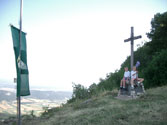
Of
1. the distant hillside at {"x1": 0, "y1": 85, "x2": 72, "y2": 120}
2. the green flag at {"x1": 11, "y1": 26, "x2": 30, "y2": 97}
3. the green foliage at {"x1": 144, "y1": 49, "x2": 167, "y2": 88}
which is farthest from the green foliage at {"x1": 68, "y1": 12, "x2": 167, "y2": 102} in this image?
the green flag at {"x1": 11, "y1": 26, "x2": 30, "y2": 97}

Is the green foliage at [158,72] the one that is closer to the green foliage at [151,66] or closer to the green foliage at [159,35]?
the green foliage at [151,66]

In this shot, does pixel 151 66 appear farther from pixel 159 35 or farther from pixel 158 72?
pixel 159 35

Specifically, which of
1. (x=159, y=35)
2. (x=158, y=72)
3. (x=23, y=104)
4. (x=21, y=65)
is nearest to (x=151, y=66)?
(x=158, y=72)

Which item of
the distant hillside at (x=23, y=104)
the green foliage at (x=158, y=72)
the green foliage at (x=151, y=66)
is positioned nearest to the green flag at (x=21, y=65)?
the distant hillside at (x=23, y=104)

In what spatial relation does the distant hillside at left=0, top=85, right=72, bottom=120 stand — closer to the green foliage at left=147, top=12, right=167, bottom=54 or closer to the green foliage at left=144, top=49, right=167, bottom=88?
the green foliage at left=144, top=49, right=167, bottom=88

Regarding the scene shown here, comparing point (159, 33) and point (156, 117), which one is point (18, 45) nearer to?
point (156, 117)

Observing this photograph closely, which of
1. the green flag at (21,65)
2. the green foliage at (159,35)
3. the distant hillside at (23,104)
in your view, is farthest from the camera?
the green foliage at (159,35)

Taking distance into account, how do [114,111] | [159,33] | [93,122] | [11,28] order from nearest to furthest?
[11,28] < [93,122] < [114,111] < [159,33]

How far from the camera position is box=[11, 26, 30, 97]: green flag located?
5.02m

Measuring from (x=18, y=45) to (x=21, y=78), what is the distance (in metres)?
0.93

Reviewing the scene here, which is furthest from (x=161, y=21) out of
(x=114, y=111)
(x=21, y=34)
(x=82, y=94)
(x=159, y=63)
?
(x=21, y=34)

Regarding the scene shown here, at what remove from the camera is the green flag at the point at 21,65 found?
5020 mm

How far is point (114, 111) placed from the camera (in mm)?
6473

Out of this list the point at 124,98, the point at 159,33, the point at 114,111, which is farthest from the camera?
the point at 159,33
